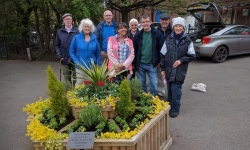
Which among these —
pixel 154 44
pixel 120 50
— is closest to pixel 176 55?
pixel 154 44

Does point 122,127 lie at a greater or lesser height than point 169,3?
lesser

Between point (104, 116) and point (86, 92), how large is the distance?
46cm

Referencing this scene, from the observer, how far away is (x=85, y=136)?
7.53 ft

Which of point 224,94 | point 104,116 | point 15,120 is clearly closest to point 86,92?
point 104,116

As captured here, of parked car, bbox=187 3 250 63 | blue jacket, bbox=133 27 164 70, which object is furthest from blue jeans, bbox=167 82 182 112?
parked car, bbox=187 3 250 63

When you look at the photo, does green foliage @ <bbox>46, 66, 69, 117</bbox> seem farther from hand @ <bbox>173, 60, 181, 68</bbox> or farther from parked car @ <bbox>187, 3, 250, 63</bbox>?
parked car @ <bbox>187, 3, 250, 63</bbox>

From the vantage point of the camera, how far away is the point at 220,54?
28.2ft

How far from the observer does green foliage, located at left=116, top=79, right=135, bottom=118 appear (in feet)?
8.71

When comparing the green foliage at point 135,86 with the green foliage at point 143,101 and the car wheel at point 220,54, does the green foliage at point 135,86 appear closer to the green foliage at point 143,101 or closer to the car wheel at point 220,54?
the green foliage at point 143,101

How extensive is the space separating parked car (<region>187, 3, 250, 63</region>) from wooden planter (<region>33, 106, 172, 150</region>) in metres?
6.02

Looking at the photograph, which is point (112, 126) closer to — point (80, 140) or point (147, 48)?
point (80, 140)

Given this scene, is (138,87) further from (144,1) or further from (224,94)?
(144,1)

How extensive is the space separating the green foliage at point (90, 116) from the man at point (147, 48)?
6.18 ft

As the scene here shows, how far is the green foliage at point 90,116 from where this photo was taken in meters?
2.55
